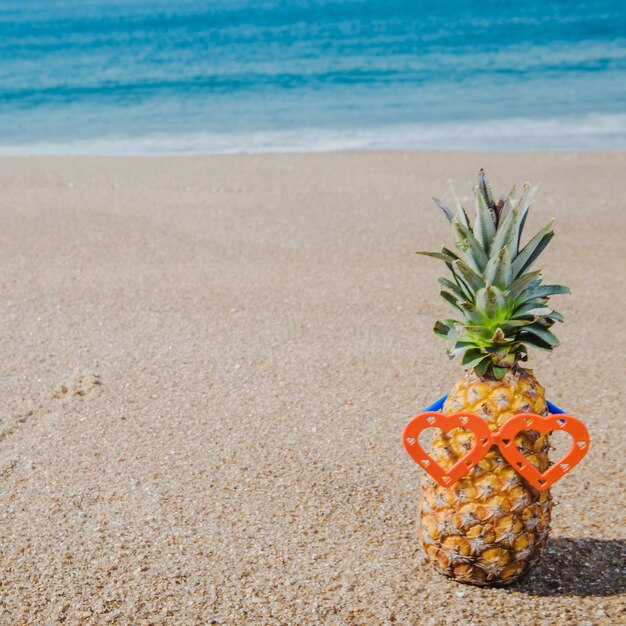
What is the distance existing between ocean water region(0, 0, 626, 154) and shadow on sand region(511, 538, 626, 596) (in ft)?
40.8

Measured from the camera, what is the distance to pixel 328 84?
2500 centimetres

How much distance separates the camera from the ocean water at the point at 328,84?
57.0 feet

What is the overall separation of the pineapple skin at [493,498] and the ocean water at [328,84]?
1278 centimetres

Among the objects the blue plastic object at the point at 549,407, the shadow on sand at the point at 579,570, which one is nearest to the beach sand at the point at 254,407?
the shadow on sand at the point at 579,570

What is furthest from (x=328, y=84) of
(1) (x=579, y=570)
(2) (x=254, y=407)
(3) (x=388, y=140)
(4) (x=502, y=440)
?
(4) (x=502, y=440)

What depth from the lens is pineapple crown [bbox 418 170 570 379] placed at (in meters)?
3.28

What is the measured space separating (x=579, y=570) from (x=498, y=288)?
54.0 inches

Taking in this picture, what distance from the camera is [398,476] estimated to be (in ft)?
15.0

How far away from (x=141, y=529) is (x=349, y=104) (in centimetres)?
1848

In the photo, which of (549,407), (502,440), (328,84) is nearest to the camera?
(502,440)

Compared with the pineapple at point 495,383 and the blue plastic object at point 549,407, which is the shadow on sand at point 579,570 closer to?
the pineapple at point 495,383

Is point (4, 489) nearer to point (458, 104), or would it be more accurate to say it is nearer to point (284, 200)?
point (284, 200)

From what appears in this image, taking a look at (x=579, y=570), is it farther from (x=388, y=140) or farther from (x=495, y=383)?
(x=388, y=140)

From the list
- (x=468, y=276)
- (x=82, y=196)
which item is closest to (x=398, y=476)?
(x=468, y=276)
